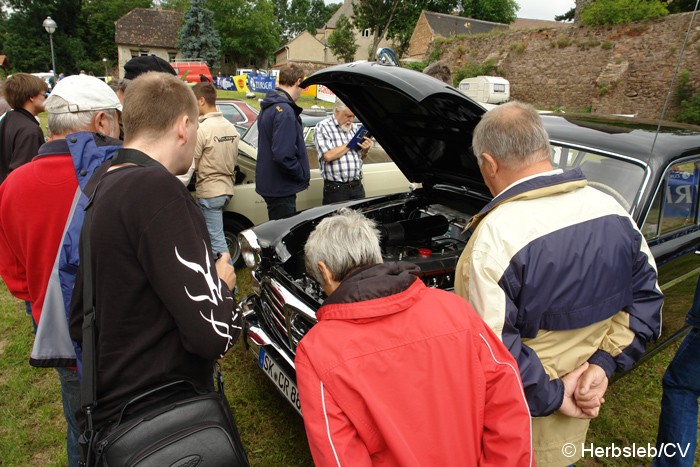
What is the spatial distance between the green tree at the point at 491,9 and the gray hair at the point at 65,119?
59141 millimetres

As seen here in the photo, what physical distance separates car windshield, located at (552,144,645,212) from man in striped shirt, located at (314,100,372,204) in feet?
7.09

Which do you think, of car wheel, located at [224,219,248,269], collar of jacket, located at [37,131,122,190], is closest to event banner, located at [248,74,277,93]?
car wheel, located at [224,219,248,269]

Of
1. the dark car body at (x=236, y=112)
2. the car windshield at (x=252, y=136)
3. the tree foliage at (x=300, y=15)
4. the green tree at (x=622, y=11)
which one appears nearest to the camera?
the car windshield at (x=252, y=136)

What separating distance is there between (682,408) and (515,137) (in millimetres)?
1773

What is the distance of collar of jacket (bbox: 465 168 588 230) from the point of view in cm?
147

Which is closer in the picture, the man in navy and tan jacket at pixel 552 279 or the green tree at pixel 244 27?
the man in navy and tan jacket at pixel 552 279

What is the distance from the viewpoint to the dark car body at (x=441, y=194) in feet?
7.84

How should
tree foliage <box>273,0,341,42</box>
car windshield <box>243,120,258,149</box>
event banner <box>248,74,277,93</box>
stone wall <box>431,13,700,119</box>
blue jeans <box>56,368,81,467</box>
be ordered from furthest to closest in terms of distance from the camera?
tree foliage <box>273,0,341,42</box>, event banner <box>248,74,277,93</box>, stone wall <box>431,13,700,119</box>, car windshield <box>243,120,258,149</box>, blue jeans <box>56,368,81,467</box>

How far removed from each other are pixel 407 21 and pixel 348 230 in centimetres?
5089

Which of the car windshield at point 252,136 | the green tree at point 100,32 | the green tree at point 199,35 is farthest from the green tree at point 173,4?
the car windshield at point 252,136

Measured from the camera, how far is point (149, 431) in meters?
1.22

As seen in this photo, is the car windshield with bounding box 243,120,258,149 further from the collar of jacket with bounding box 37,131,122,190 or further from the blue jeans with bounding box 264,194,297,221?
the collar of jacket with bounding box 37,131,122,190

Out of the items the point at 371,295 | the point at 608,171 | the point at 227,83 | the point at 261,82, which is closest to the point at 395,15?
the point at 227,83

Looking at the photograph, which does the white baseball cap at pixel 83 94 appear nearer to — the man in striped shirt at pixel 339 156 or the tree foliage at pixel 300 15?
the man in striped shirt at pixel 339 156
